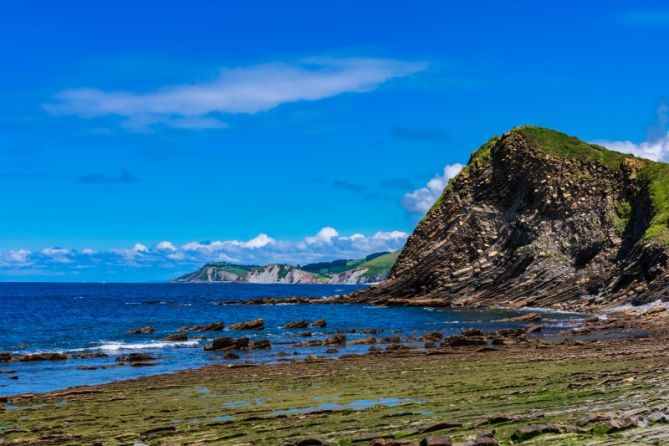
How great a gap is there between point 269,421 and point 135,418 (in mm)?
5495

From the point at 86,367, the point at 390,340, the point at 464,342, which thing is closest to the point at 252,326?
the point at 390,340

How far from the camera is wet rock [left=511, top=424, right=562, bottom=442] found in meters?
17.1

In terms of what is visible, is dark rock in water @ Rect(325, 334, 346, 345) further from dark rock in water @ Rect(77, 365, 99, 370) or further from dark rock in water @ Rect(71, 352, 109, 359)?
dark rock in water @ Rect(77, 365, 99, 370)

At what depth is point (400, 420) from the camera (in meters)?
22.2

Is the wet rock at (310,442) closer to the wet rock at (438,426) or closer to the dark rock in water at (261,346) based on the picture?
the wet rock at (438,426)

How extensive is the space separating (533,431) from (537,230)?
115m

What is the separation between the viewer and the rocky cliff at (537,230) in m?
114

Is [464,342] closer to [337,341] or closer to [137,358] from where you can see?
[337,341]

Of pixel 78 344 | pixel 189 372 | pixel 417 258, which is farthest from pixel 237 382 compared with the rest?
pixel 417 258

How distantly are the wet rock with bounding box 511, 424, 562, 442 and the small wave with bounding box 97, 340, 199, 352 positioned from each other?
4827 cm

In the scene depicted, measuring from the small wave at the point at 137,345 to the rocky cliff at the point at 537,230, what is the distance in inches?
2565

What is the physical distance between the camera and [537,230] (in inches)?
5025

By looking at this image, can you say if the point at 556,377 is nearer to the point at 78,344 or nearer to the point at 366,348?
the point at 366,348

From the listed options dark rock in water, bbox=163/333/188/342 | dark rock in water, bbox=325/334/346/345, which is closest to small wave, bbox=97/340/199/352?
dark rock in water, bbox=163/333/188/342
